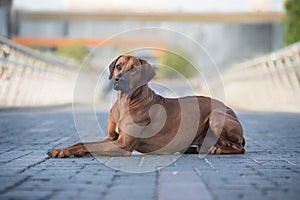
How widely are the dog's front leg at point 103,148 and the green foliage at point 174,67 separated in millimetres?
705

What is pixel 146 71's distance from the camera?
211 inches

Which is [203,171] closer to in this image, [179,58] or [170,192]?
[170,192]

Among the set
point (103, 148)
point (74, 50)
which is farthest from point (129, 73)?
point (74, 50)

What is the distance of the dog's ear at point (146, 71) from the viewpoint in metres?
5.35

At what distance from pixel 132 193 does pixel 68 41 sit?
184 feet

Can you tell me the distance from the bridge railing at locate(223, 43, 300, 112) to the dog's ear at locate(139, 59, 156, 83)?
37.3ft

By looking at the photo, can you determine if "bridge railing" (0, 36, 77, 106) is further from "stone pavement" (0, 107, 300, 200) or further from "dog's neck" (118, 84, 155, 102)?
"dog's neck" (118, 84, 155, 102)

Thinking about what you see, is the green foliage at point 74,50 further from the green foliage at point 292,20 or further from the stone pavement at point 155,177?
the stone pavement at point 155,177

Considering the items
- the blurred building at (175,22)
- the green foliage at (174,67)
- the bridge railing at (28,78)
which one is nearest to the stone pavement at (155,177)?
the green foliage at (174,67)

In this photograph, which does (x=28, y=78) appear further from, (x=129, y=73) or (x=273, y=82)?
(x=129, y=73)

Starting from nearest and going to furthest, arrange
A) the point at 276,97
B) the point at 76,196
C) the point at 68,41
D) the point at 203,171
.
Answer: the point at 76,196
the point at 203,171
the point at 276,97
the point at 68,41

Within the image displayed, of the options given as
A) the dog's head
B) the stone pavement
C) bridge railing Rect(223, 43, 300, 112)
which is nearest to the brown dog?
the dog's head

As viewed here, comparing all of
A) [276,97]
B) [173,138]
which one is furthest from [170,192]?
[276,97]

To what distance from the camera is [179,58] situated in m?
5.96
